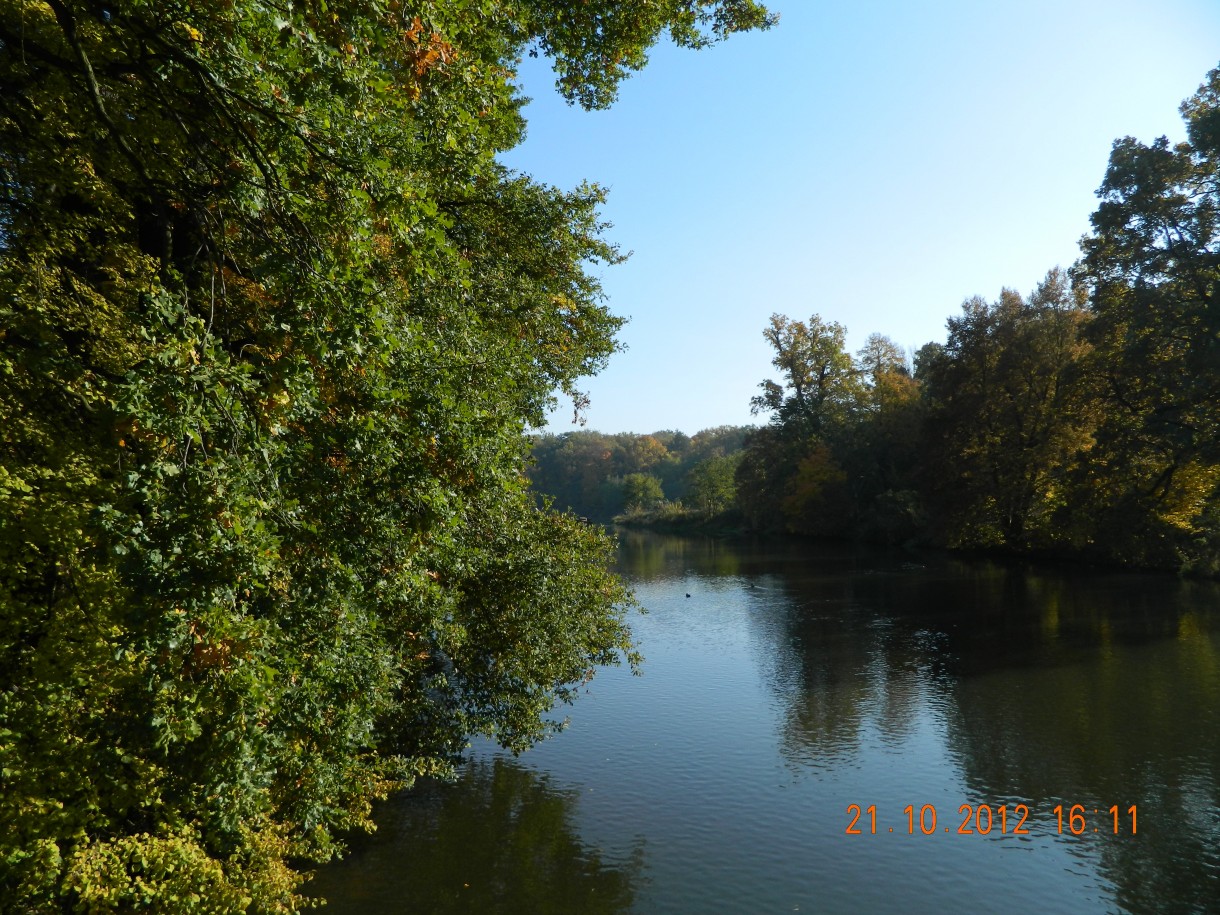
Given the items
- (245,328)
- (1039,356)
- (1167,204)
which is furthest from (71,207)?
(1039,356)

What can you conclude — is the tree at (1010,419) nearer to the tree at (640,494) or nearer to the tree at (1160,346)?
the tree at (1160,346)

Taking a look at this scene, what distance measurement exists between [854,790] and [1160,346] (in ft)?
98.8

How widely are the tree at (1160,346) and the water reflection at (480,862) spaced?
31.4 meters

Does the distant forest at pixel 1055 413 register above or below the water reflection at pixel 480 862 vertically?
above

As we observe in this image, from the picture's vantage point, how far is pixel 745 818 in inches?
563

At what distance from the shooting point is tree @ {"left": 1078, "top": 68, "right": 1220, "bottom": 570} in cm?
3288

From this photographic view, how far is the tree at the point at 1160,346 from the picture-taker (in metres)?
32.9

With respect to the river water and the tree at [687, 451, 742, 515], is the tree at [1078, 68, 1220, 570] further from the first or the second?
the tree at [687, 451, 742, 515]

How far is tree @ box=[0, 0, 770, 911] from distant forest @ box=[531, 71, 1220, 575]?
7.13 m

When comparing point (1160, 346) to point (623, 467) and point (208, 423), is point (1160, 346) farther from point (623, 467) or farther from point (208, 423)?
point (623, 467)

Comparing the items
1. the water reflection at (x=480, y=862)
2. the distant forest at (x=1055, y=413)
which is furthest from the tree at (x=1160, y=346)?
the water reflection at (x=480, y=862)

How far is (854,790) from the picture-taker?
50.4 feet
